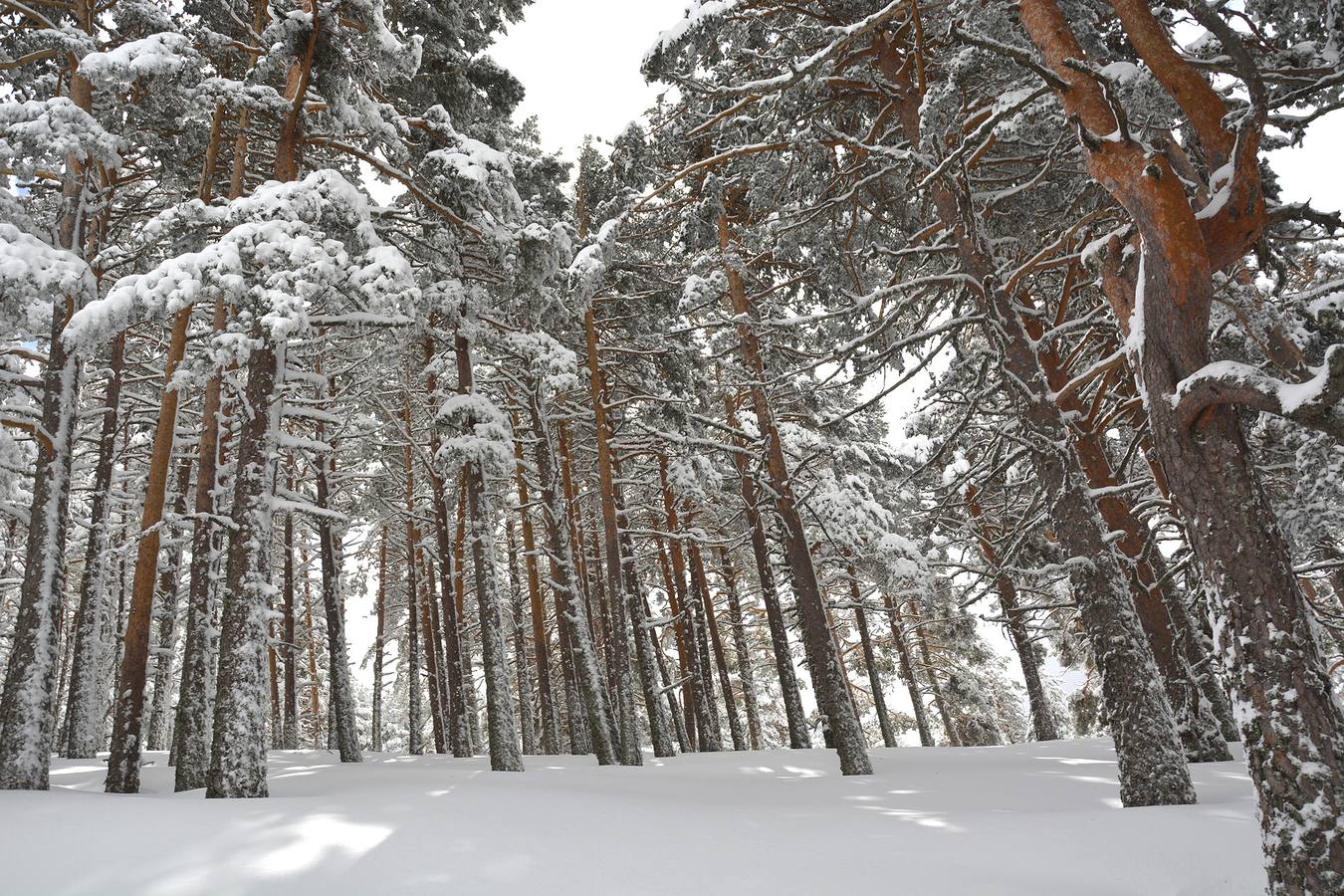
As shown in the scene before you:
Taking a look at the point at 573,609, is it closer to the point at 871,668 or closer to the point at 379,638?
the point at 379,638

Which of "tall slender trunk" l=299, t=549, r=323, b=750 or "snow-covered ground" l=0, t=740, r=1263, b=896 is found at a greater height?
"tall slender trunk" l=299, t=549, r=323, b=750

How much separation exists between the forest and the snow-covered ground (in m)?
0.05

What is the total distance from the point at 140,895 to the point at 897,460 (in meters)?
16.1

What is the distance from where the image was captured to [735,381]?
1480 cm

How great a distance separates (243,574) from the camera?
7684 millimetres

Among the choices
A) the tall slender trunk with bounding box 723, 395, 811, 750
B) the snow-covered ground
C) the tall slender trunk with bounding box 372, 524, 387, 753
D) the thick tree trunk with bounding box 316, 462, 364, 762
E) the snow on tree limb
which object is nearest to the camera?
the snow on tree limb

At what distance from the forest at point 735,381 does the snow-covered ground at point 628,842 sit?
0.18ft

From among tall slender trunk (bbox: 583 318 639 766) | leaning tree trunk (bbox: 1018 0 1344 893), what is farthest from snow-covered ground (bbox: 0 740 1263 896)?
tall slender trunk (bbox: 583 318 639 766)

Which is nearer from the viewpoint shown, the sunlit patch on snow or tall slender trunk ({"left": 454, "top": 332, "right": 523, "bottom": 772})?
the sunlit patch on snow

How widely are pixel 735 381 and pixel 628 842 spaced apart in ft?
35.1

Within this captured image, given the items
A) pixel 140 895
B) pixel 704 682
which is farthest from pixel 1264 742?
pixel 704 682

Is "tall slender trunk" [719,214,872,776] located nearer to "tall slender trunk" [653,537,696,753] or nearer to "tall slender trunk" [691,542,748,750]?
"tall slender trunk" [691,542,748,750]

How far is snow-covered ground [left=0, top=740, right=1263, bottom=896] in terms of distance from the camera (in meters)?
4.21

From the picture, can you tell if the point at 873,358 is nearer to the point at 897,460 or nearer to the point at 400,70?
the point at 400,70
